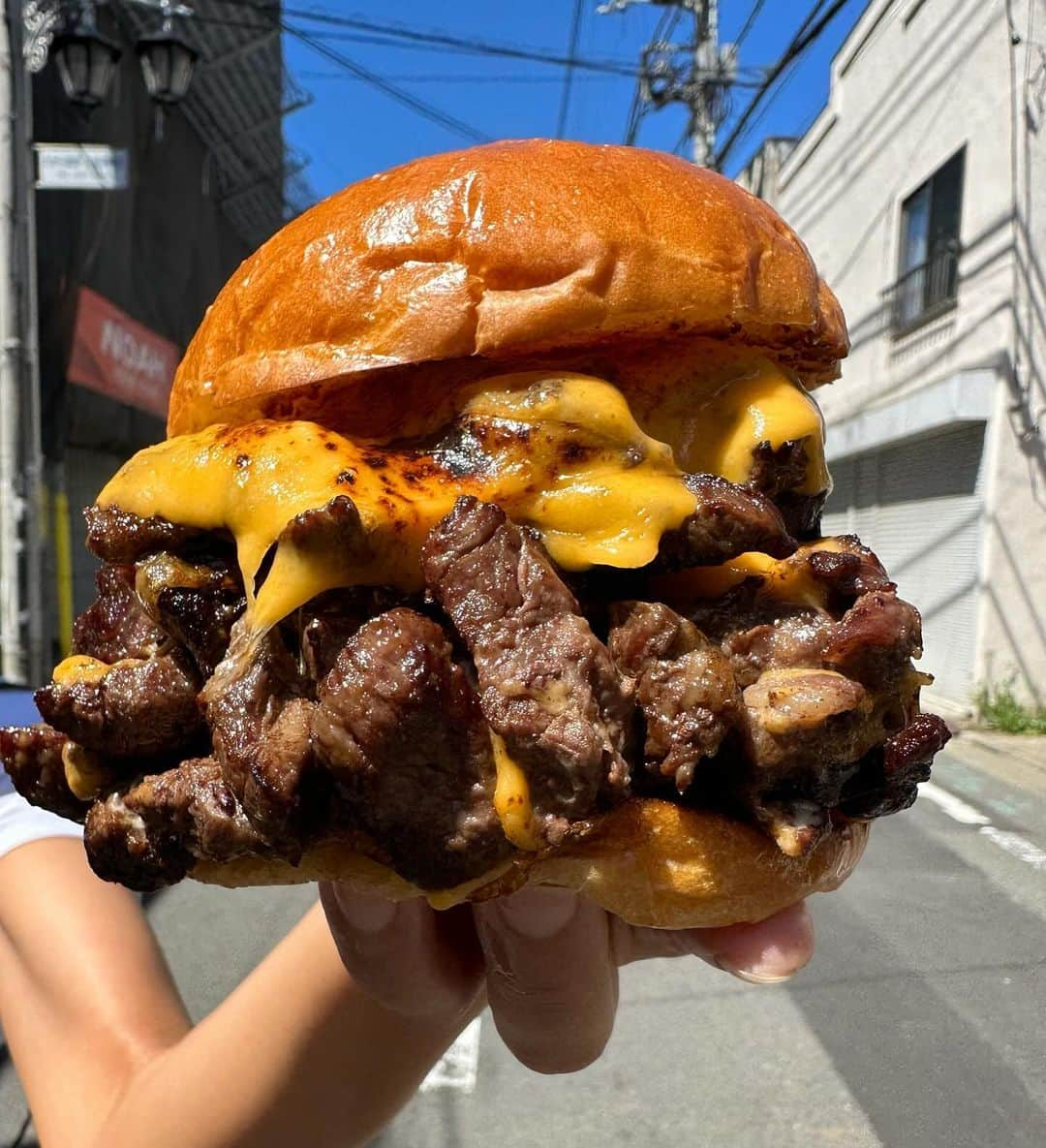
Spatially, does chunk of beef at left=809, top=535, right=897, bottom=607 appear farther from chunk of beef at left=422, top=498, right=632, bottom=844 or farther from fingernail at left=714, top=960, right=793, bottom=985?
fingernail at left=714, top=960, right=793, bottom=985

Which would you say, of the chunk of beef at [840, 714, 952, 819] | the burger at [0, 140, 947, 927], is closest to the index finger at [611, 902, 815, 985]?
the burger at [0, 140, 947, 927]

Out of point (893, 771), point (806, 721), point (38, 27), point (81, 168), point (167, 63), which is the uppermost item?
point (38, 27)

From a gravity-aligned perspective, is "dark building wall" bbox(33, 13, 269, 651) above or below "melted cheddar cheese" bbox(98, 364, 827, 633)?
above

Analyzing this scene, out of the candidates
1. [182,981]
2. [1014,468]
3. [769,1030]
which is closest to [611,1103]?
[769,1030]

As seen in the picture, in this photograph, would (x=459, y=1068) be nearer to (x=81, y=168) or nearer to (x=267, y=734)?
(x=267, y=734)

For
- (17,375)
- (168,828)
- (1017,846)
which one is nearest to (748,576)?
(168,828)

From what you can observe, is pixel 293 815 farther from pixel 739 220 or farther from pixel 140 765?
pixel 739 220
